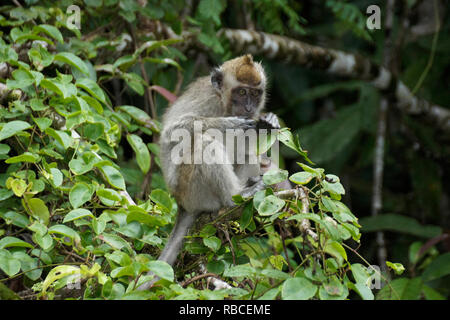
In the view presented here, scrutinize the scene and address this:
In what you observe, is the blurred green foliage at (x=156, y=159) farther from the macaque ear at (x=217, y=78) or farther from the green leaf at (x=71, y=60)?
the macaque ear at (x=217, y=78)

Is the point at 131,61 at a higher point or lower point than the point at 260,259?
higher

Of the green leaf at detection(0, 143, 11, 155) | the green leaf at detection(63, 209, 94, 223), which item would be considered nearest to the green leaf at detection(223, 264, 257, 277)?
the green leaf at detection(63, 209, 94, 223)

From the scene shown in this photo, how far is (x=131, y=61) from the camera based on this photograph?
5137 millimetres

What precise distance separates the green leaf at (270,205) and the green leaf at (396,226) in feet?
14.8

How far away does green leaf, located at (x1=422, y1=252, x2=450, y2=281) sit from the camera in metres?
5.73

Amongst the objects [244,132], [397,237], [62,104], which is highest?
[62,104]

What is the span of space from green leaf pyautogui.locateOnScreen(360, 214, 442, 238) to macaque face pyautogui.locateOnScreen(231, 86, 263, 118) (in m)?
2.91

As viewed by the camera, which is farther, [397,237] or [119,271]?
[397,237]

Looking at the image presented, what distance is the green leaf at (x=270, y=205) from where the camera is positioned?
289 cm

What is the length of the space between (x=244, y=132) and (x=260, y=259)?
1083 millimetres

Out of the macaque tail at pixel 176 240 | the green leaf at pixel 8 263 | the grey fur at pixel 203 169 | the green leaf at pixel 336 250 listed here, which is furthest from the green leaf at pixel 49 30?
the green leaf at pixel 336 250

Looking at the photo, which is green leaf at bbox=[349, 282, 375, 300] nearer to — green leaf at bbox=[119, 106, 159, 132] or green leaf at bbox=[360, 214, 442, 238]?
green leaf at bbox=[119, 106, 159, 132]
